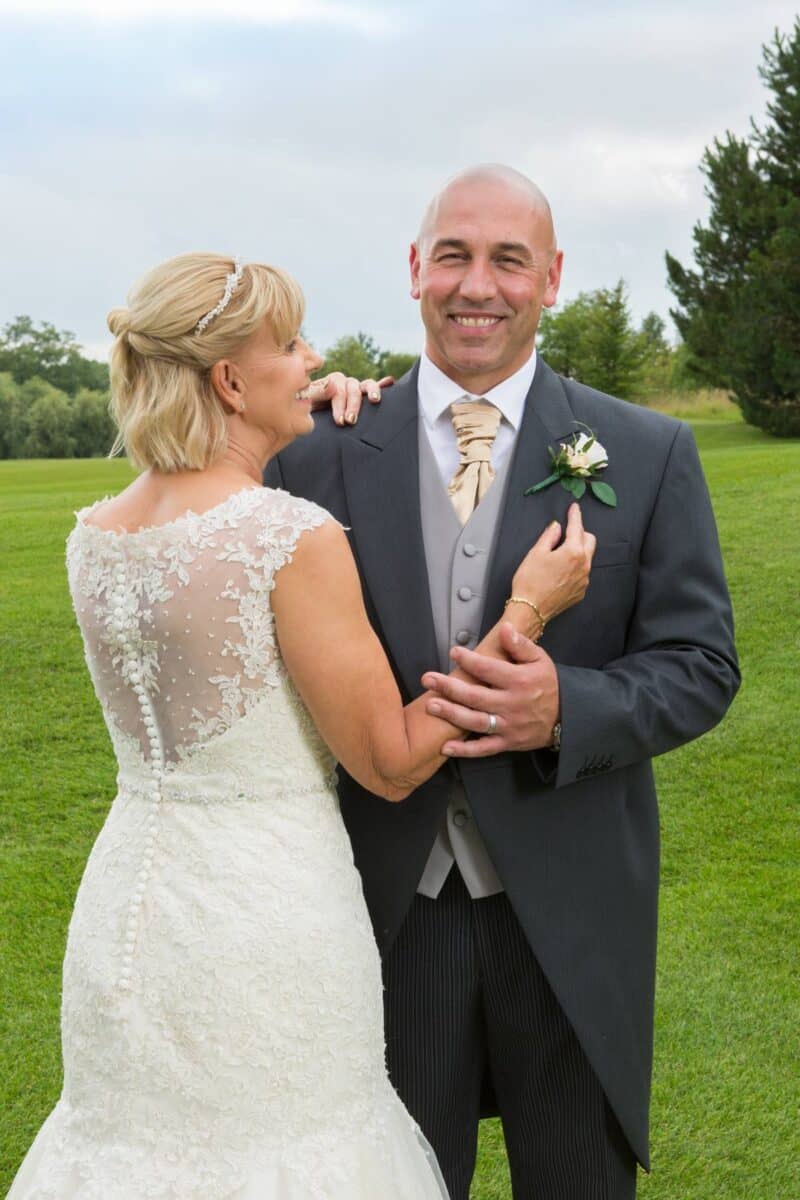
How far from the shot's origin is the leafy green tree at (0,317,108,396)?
60125 mm

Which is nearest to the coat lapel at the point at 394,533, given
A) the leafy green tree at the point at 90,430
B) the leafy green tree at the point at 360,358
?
the leafy green tree at the point at 90,430

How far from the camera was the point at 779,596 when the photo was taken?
10.2 metres

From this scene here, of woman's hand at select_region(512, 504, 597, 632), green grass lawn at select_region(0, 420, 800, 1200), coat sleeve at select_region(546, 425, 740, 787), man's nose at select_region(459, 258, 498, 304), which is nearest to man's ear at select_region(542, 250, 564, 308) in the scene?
man's nose at select_region(459, 258, 498, 304)

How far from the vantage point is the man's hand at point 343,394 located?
298 centimetres

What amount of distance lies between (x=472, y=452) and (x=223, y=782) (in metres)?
0.89

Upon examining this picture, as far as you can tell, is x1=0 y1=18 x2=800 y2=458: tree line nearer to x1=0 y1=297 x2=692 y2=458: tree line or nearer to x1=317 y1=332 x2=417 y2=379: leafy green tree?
x1=0 y1=297 x2=692 y2=458: tree line

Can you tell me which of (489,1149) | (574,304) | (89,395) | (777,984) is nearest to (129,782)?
(489,1149)

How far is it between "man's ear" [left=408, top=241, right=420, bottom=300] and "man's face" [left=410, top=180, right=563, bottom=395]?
0.18ft

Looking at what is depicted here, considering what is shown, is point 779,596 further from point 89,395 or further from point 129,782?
point 89,395

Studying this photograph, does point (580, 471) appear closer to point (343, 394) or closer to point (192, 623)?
point (343, 394)

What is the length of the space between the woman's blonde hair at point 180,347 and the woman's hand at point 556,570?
0.63m

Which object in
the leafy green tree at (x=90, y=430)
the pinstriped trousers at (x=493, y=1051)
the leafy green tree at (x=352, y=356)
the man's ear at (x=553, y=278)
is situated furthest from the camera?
the leafy green tree at (x=352, y=356)

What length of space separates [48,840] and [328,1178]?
4778mm

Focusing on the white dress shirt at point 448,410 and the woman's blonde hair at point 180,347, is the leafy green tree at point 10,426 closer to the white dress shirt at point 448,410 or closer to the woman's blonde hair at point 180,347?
the white dress shirt at point 448,410
